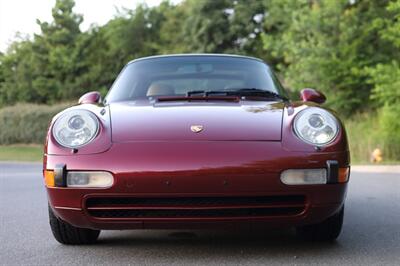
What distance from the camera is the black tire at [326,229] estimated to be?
3.84 metres

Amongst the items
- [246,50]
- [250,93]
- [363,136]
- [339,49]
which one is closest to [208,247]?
[250,93]

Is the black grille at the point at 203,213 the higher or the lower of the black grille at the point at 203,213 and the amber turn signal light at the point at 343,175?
the lower

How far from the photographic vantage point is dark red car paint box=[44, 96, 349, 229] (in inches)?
130

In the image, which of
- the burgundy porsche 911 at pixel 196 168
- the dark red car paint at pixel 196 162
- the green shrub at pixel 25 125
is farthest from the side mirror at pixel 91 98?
the green shrub at pixel 25 125

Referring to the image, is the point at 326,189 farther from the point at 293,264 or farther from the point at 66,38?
the point at 66,38

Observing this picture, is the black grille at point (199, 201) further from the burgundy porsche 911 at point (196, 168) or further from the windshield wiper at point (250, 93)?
the windshield wiper at point (250, 93)

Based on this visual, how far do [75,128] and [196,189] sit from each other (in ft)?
2.78

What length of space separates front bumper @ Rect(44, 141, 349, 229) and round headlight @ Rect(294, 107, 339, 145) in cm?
13

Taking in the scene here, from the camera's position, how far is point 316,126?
3600 mm

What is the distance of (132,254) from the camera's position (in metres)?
3.75

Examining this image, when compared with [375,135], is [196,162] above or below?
above

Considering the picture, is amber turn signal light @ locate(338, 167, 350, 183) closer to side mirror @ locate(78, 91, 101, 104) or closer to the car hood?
the car hood

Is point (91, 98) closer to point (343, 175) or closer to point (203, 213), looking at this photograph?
point (203, 213)

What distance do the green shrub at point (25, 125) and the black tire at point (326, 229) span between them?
83.7 feet
